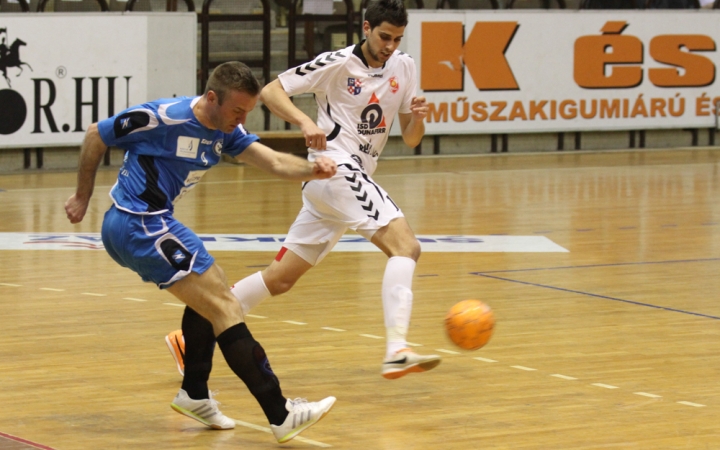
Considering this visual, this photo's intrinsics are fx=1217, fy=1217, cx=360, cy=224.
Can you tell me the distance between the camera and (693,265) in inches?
392

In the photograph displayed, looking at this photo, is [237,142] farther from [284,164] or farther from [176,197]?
[176,197]

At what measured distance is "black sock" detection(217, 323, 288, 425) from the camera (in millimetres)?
4934

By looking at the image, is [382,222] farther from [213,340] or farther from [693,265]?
[693,265]

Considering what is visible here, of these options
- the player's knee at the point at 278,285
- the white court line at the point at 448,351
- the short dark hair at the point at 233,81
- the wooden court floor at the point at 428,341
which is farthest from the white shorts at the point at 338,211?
the short dark hair at the point at 233,81

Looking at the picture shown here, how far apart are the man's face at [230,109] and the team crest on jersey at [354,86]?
1.42 m

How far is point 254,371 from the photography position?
16.2 ft

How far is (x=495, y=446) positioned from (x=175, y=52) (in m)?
12.9

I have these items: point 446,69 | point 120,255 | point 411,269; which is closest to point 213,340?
point 120,255

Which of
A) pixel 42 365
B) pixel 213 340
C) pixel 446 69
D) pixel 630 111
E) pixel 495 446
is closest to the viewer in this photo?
pixel 495 446

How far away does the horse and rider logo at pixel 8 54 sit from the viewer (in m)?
15.7

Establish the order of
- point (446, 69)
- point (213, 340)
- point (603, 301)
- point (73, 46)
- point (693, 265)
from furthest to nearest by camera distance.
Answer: point (446, 69)
point (73, 46)
point (693, 265)
point (603, 301)
point (213, 340)

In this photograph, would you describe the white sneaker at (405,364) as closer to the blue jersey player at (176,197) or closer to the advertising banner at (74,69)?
the blue jersey player at (176,197)

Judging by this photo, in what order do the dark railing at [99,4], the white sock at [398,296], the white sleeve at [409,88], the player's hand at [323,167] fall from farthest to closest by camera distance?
the dark railing at [99,4] < the white sleeve at [409,88] < the white sock at [398,296] < the player's hand at [323,167]

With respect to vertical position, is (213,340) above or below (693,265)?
above
